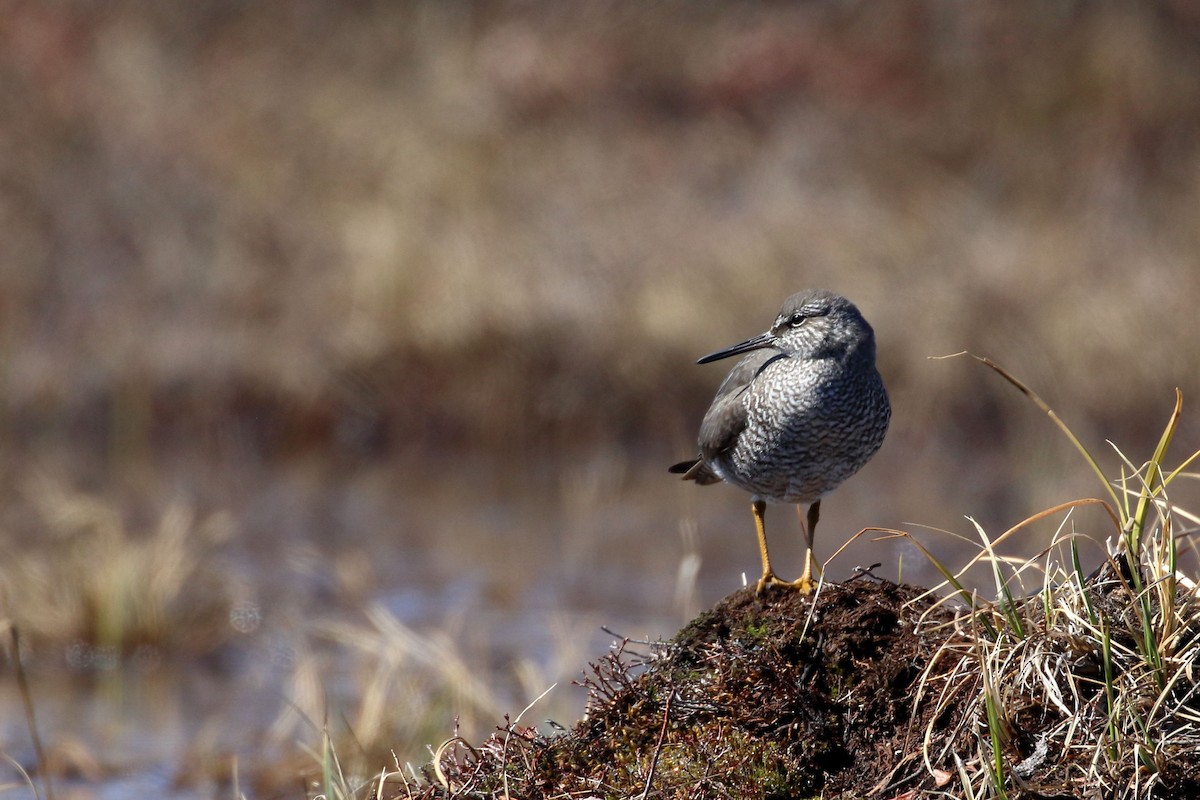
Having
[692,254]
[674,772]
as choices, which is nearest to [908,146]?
[692,254]

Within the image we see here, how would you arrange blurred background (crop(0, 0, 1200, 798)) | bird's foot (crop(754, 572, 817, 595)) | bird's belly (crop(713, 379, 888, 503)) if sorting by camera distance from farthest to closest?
blurred background (crop(0, 0, 1200, 798)) → bird's belly (crop(713, 379, 888, 503)) → bird's foot (crop(754, 572, 817, 595))

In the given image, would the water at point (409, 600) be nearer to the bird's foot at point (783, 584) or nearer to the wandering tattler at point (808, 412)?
the wandering tattler at point (808, 412)

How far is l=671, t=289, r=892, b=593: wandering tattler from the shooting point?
4859 millimetres

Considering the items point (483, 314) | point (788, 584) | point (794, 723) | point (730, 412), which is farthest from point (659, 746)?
point (483, 314)

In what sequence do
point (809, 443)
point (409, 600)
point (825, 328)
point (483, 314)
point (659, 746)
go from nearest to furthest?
1. point (659, 746)
2. point (809, 443)
3. point (825, 328)
4. point (409, 600)
5. point (483, 314)

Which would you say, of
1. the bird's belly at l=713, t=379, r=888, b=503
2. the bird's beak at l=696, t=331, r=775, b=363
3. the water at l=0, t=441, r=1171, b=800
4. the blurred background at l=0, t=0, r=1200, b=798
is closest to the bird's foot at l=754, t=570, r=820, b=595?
the bird's belly at l=713, t=379, r=888, b=503

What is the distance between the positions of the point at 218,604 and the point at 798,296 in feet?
16.4

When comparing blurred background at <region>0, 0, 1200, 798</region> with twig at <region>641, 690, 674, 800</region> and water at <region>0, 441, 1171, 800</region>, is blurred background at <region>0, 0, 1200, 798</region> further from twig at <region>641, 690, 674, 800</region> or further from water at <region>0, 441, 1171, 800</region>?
twig at <region>641, 690, 674, 800</region>

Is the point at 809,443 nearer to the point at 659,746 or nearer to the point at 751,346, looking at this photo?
the point at 751,346

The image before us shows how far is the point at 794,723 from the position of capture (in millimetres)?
3893

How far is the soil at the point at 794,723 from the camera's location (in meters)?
3.72

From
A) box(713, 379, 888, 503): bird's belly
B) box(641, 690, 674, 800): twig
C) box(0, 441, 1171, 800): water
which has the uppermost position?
box(0, 441, 1171, 800): water

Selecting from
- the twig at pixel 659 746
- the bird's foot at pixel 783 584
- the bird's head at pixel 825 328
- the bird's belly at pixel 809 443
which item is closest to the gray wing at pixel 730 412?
the bird's belly at pixel 809 443

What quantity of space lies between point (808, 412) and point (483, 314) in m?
7.95
